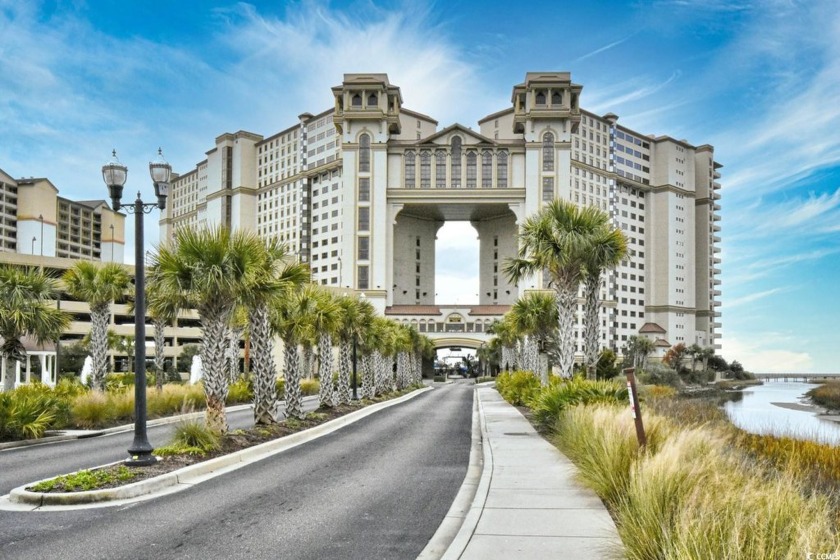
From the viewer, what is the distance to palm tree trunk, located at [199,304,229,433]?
Result: 17.3 meters

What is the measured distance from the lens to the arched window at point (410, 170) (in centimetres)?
12912

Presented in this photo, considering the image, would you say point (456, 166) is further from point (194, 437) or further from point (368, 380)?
point (194, 437)

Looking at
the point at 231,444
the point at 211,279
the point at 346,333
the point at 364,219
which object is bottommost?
the point at 231,444

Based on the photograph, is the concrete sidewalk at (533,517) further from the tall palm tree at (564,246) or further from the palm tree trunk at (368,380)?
the palm tree trunk at (368,380)

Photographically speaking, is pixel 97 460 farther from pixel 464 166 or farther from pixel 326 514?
pixel 464 166

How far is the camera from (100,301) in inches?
1357

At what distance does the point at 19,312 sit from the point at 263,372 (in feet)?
44.8

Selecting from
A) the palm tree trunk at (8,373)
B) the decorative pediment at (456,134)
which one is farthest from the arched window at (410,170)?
the palm tree trunk at (8,373)

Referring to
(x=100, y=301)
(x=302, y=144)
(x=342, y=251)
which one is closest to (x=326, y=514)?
(x=100, y=301)

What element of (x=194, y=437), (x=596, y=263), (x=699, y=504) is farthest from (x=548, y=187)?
(x=699, y=504)

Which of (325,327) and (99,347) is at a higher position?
(325,327)

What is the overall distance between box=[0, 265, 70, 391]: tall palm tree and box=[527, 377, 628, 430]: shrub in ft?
68.3

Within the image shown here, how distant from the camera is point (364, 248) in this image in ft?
412

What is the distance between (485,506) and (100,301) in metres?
29.8
